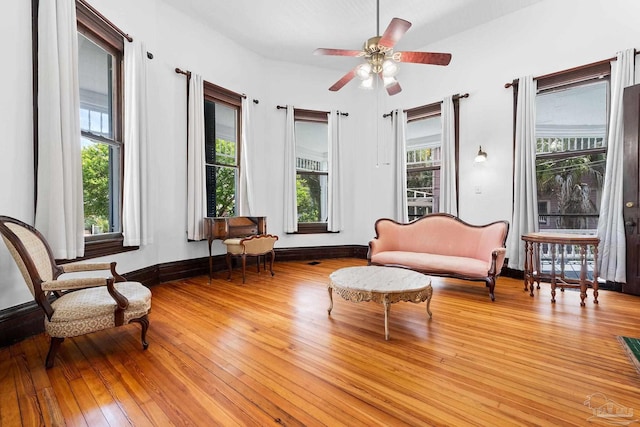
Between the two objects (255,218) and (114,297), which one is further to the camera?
(255,218)

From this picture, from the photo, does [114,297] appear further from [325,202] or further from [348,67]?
[348,67]

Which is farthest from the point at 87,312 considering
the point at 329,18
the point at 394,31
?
the point at 329,18

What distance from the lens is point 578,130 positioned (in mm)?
4098

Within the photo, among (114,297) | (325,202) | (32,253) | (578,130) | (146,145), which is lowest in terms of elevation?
(114,297)

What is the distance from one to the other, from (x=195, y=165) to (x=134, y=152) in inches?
37.8

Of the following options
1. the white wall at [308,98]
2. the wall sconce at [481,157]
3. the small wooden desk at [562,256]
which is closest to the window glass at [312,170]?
the white wall at [308,98]

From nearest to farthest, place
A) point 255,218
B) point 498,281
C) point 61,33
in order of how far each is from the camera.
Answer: point 61,33 < point 498,281 < point 255,218

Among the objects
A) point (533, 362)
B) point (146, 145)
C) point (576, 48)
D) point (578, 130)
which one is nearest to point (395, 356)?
point (533, 362)

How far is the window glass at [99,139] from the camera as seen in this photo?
10.4 ft

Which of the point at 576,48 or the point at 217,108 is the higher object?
the point at 576,48

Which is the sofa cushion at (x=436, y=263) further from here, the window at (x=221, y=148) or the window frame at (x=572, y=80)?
the window at (x=221, y=148)

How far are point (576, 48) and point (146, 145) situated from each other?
5.73 m

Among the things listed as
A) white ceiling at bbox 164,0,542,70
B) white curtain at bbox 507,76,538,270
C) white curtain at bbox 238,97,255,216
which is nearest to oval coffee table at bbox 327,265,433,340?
white curtain at bbox 507,76,538,270

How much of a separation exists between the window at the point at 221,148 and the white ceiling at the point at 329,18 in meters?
1.00
